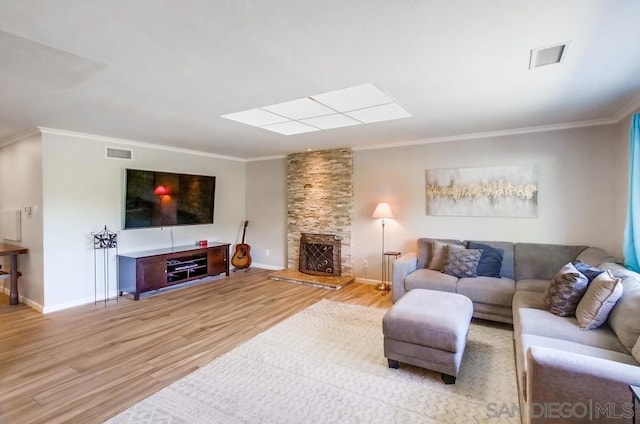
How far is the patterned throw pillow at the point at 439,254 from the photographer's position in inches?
168

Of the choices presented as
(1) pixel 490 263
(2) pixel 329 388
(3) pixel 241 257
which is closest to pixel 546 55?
(1) pixel 490 263

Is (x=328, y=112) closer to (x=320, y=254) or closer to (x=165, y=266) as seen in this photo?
(x=320, y=254)

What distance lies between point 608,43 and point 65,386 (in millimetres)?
4408

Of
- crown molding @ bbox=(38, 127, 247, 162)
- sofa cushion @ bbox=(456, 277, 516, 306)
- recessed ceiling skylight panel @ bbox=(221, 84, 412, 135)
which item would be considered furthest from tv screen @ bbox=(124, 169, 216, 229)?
sofa cushion @ bbox=(456, 277, 516, 306)

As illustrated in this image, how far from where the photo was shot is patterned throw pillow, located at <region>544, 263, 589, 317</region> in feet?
8.48

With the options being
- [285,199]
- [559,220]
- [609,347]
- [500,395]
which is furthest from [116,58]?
[559,220]

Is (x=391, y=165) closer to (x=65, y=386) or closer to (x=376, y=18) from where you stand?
(x=376, y=18)

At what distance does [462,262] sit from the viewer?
402 cm

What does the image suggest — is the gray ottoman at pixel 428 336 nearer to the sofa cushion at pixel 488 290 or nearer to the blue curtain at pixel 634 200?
the sofa cushion at pixel 488 290

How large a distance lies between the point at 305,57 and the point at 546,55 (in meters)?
1.57

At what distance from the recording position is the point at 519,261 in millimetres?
4023

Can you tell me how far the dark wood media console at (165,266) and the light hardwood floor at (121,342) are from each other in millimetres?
214

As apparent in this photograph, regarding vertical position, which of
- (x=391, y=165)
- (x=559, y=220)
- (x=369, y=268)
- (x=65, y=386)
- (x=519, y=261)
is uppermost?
(x=391, y=165)

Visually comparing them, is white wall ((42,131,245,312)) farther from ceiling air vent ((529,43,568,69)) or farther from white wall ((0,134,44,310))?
ceiling air vent ((529,43,568,69))
